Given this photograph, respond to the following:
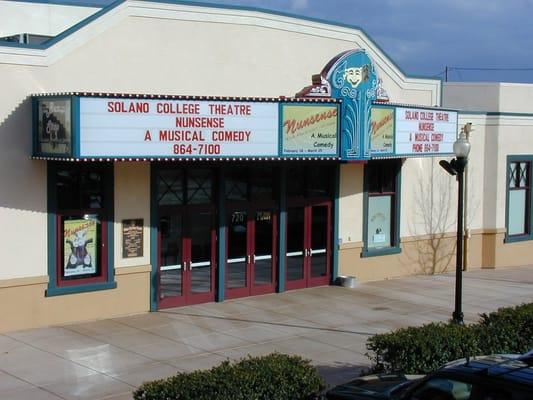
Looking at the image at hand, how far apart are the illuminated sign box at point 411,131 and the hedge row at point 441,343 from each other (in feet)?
25.3

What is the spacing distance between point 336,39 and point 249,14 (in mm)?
2960

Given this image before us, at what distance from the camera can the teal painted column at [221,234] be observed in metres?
17.5

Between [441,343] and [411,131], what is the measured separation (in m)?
10.1

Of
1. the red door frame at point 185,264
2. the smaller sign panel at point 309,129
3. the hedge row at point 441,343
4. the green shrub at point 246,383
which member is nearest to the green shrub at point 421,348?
the hedge row at point 441,343

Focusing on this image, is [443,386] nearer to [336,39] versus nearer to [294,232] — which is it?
[294,232]

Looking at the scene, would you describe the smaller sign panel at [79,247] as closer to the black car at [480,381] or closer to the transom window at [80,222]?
the transom window at [80,222]

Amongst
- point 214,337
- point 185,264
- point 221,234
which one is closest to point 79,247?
point 185,264

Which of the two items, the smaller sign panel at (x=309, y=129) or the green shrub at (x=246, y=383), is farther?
the smaller sign panel at (x=309, y=129)

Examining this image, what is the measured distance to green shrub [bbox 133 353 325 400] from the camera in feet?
26.6

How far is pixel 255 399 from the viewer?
27.8 ft

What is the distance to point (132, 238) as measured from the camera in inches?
638

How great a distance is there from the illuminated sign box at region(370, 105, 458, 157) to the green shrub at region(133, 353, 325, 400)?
33.5 ft

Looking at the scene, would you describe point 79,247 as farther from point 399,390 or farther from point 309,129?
point 399,390

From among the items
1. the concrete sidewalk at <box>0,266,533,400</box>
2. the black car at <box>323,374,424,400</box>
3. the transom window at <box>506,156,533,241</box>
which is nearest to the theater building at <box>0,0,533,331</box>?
the concrete sidewalk at <box>0,266,533,400</box>
